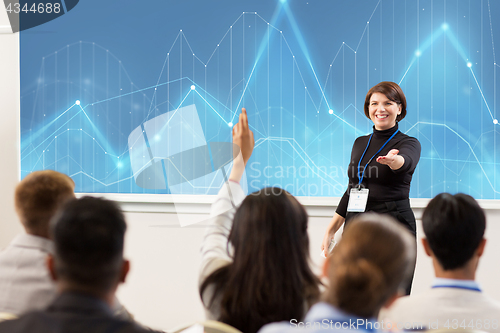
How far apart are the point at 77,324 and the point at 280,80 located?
2.21m

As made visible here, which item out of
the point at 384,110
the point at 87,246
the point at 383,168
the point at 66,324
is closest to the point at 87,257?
the point at 87,246

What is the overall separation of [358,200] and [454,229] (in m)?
0.85

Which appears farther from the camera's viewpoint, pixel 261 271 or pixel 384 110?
pixel 384 110

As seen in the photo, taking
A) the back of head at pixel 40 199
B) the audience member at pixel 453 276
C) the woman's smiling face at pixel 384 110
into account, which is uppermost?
the woman's smiling face at pixel 384 110

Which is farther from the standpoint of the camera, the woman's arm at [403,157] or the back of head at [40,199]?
the woman's arm at [403,157]

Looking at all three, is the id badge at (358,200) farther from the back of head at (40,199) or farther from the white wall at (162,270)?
the back of head at (40,199)

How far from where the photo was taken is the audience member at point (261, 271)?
101 centimetres

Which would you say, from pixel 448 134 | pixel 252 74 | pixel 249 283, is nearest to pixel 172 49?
pixel 252 74

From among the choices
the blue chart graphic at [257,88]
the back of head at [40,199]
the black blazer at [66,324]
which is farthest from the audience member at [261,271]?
the blue chart graphic at [257,88]

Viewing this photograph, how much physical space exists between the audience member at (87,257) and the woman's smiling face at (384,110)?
1.56 meters

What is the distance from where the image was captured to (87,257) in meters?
0.88

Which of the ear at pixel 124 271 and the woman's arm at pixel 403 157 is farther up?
the woman's arm at pixel 403 157

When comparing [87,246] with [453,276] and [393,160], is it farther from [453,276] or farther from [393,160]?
[393,160]

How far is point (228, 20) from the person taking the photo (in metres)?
2.71
